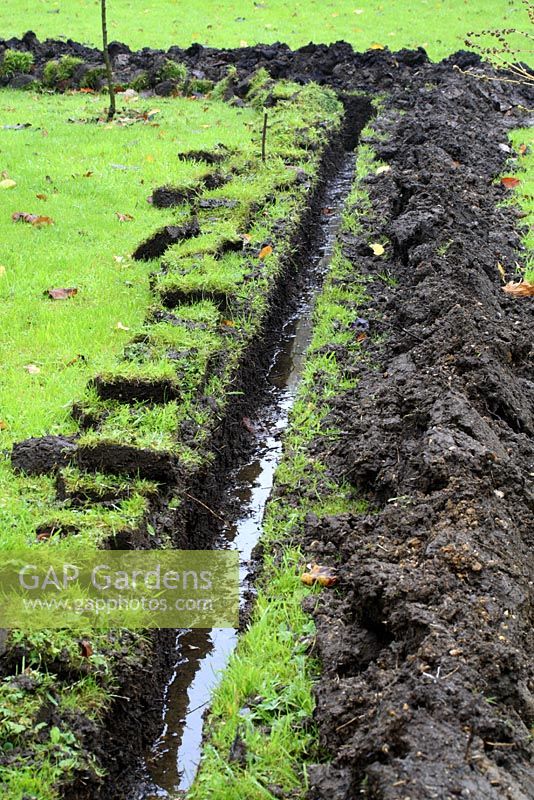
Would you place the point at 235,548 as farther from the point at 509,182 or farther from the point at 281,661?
the point at 509,182

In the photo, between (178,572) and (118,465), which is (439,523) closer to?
(178,572)

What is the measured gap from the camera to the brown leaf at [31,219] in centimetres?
869

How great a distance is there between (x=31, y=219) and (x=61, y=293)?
5.88 ft

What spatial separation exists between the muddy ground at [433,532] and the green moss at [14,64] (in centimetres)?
1026

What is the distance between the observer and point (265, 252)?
828cm

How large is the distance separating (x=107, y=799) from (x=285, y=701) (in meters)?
0.81

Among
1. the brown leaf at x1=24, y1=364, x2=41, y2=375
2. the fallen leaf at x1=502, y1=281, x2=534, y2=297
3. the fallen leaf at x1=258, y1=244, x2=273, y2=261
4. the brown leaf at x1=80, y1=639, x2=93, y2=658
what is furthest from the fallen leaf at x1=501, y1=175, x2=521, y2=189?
the brown leaf at x1=80, y1=639, x2=93, y2=658

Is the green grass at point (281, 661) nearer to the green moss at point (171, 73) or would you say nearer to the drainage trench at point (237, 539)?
the drainage trench at point (237, 539)

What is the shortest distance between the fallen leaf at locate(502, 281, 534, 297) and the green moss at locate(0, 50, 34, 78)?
484 inches

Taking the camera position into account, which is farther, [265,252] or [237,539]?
[265,252]

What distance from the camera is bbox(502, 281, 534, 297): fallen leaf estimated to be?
7352mm

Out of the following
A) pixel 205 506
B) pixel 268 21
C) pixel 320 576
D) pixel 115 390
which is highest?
pixel 268 21

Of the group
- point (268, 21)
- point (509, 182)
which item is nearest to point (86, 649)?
point (509, 182)

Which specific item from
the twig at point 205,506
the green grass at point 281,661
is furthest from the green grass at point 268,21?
the twig at point 205,506
